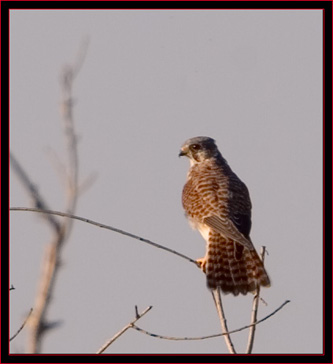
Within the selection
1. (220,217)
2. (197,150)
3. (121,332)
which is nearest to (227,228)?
(220,217)

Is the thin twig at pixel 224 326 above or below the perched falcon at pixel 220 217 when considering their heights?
below

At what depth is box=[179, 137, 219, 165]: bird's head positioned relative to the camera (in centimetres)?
659

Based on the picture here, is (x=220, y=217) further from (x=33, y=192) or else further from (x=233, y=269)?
(x=33, y=192)

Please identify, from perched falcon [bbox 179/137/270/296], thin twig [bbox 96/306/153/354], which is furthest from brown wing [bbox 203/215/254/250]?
thin twig [bbox 96/306/153/354]

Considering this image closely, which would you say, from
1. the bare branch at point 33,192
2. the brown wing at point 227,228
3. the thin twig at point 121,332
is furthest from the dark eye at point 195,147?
the bare branch at point 33,192

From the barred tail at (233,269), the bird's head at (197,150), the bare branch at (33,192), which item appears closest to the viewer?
the bare branch at (33,192)

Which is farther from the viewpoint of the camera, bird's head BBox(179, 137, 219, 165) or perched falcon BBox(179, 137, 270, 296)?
bird's head BBox(179, 137, 219, 165)

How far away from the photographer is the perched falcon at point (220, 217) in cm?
477

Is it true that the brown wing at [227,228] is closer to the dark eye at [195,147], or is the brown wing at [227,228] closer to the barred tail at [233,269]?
the barred tail at [233,269]

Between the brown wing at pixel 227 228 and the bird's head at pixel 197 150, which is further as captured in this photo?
the bird's head at pixel 197 150

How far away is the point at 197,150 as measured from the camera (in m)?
6.61

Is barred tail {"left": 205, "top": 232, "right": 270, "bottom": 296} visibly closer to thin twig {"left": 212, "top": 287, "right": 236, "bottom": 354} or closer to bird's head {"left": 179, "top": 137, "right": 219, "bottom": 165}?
thin twig {"left": 212, "top": 287, "right": 236, "bottom": 354}

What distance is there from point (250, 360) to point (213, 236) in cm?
205

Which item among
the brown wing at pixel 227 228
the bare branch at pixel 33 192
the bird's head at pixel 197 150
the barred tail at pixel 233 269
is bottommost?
the bare branch at pixel 33 192
